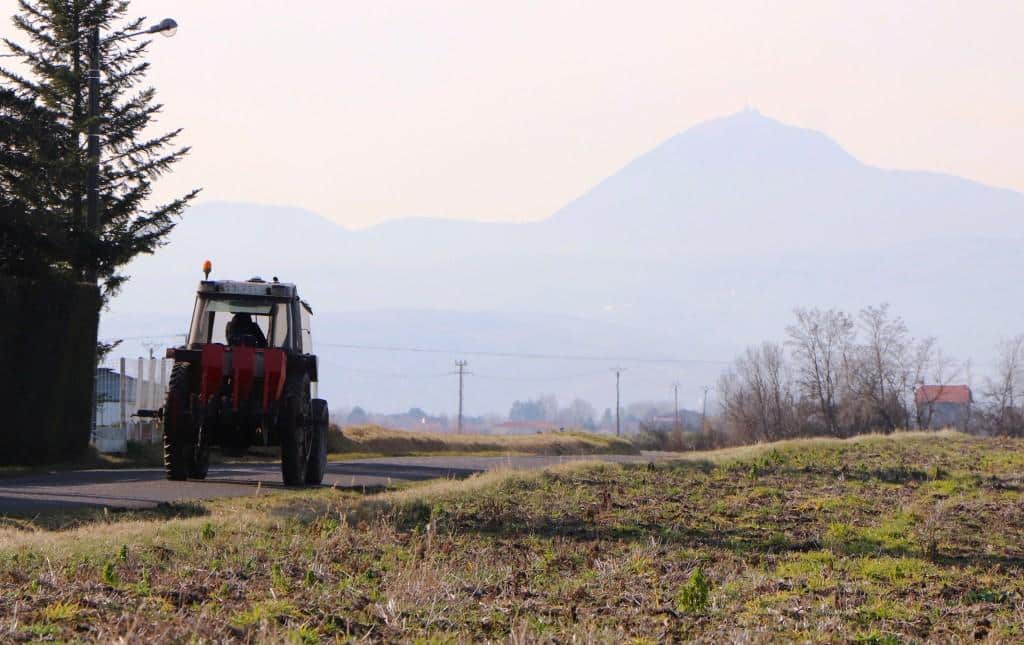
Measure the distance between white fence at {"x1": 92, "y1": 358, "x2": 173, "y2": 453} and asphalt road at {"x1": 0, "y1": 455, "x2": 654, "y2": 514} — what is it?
7.31 metres

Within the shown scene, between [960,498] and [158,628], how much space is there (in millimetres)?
16405

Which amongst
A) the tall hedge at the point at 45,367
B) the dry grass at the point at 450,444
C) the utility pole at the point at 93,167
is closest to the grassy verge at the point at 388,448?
the dry grass at the point at 450,444

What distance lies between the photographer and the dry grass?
4916cm

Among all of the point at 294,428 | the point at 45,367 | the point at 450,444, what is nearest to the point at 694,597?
the point at 294,428

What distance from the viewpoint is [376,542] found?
13961mm

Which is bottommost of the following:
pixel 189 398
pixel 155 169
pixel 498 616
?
pixel 498 616

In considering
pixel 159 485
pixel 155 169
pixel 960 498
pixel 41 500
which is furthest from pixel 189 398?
pixel 155 169

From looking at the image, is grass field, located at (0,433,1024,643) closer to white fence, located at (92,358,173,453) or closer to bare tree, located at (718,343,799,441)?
white fence, located at (92,358,173,453)

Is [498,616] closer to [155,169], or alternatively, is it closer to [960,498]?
[960,498]

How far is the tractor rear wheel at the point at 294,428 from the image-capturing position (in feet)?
71.3

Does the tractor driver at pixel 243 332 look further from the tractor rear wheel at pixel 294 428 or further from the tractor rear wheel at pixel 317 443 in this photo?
the tractor rear wheel at pixel 317 443

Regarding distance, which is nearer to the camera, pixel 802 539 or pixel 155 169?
pixel 802 539

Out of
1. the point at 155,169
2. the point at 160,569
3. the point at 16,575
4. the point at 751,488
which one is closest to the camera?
the point at 16,575

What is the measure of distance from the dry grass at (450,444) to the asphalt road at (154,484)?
1015 centimetres
